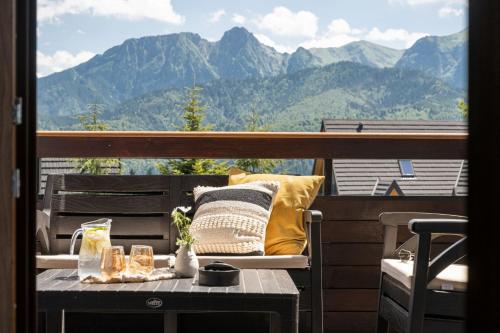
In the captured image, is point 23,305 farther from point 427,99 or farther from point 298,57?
point 298,57

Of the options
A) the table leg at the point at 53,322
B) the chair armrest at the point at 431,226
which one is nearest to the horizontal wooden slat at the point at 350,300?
the chair armrest at the point at 431,226

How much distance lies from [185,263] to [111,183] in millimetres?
1092

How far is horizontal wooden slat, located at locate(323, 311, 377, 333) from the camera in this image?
4078mm

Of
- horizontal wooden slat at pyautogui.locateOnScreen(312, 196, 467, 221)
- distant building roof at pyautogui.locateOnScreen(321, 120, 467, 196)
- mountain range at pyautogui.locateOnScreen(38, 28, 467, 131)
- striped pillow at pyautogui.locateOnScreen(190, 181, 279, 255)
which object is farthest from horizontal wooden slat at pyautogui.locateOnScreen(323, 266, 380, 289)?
mountain range at pyautogui.locateOnScreen(38, 28, 467, 131)

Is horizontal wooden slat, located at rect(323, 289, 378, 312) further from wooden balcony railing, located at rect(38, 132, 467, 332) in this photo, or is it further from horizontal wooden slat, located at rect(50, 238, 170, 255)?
horizontal wooden slat, located at rect(50, 238, 170, 255)

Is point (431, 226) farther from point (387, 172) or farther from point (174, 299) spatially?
point (387, 172)

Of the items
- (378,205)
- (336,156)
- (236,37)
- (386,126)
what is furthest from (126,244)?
(236,37)

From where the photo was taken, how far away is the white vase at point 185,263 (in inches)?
123

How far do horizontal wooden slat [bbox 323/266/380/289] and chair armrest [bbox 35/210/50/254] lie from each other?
56.2 inches

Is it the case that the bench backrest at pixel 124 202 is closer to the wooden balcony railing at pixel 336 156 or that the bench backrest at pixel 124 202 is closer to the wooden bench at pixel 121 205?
the wooden bench at pixel 121 205

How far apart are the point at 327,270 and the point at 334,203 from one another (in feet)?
1.14

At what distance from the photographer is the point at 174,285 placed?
2.90 metres

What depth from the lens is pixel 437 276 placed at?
301cm

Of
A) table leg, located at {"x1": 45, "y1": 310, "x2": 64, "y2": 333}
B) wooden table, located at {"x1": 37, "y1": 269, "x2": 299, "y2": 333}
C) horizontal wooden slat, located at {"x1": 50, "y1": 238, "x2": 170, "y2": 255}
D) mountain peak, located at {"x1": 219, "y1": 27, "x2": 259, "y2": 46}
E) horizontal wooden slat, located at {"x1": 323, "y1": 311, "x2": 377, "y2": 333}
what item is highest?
mountain peak, located at {"x1": 219, "y1": 27, "x2": 259, "y2": 46}
